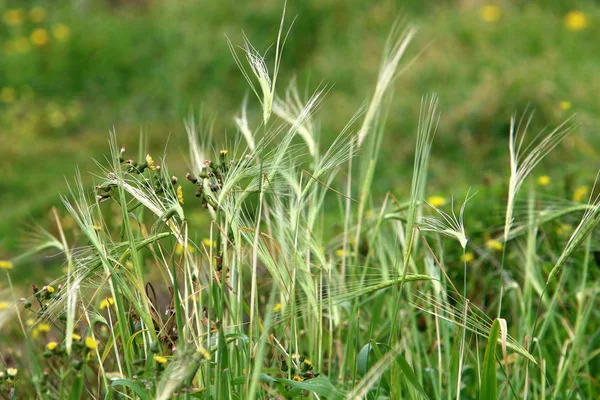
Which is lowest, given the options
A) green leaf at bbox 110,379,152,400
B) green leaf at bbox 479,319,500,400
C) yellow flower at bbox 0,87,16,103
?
Answer: green leaf at bbox 479,319,500,400

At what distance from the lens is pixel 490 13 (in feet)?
19.5

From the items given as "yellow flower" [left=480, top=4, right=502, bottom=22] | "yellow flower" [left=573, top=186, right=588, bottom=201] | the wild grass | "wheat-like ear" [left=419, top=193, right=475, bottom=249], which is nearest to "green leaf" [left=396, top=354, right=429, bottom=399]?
the wild grass

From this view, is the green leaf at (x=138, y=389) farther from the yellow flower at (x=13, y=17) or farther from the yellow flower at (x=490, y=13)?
the yellow flower at (x=13, y=17)

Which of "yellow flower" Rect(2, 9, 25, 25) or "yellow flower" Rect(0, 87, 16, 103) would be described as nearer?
"yellow flower" Rect(0, 87, 16, 103)

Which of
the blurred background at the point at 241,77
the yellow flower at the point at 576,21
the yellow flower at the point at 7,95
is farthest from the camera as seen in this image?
the yellow flower at the point at 7,95

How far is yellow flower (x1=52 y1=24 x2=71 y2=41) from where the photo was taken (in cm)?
662

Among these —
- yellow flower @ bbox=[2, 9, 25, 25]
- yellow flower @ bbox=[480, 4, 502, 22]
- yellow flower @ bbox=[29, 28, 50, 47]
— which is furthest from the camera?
yellow flower @ bbox=[2, 9, 25, 25]

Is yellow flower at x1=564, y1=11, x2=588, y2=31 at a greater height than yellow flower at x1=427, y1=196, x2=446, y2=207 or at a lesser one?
greater

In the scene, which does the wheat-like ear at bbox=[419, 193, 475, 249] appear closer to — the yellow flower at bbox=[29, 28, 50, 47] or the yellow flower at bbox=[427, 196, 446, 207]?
the yellow flower at bbox=[427, 196, 446, 207]

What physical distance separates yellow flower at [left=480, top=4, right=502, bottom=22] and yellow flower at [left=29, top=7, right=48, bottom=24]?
11.7 ft

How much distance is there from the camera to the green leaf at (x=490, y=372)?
4.64 ft

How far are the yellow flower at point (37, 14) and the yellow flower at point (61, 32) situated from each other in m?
0.21

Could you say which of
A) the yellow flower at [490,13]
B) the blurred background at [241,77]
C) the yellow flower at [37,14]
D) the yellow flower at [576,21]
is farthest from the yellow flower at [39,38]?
the yellow flower at [576,21]

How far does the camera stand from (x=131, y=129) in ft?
19.3
